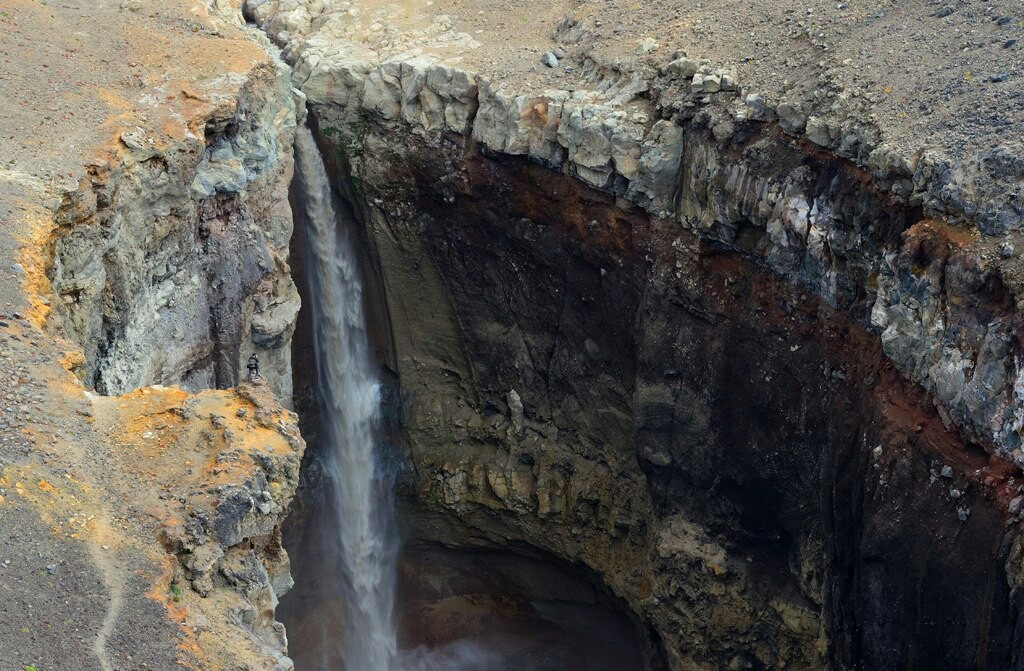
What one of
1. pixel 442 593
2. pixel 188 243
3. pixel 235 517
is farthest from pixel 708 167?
pixel 442 593

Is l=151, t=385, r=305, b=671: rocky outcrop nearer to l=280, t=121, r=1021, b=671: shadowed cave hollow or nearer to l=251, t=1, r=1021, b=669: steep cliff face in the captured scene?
l=251, t=1, r=1021, b=669: steep cliff face

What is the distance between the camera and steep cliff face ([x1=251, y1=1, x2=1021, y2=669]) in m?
17.8

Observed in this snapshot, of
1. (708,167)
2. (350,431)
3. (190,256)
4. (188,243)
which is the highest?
(708,167)

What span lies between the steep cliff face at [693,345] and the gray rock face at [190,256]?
3.86m

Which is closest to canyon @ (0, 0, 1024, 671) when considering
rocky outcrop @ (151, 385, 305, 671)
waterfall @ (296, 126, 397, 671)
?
rocky outcrop @ (151, 385, 305, 671)

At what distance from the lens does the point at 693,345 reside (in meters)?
23.2

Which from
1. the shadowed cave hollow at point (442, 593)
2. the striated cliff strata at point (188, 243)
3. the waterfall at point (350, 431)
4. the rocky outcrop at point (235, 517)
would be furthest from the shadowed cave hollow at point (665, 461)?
the rocky outcrop at point (235, 517)

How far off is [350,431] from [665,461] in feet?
26.6

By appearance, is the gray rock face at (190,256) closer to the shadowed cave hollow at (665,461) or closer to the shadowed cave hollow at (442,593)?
the shadowed cave hollow at (442,593)

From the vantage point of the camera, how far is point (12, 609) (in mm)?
11719

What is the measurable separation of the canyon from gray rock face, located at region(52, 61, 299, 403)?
8 centimetres

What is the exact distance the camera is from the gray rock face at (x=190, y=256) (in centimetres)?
1792

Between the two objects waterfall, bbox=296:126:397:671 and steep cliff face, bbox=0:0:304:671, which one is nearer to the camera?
steep cliff face, bbox=0:0:304:671

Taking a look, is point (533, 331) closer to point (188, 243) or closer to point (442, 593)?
point (442, 593)
